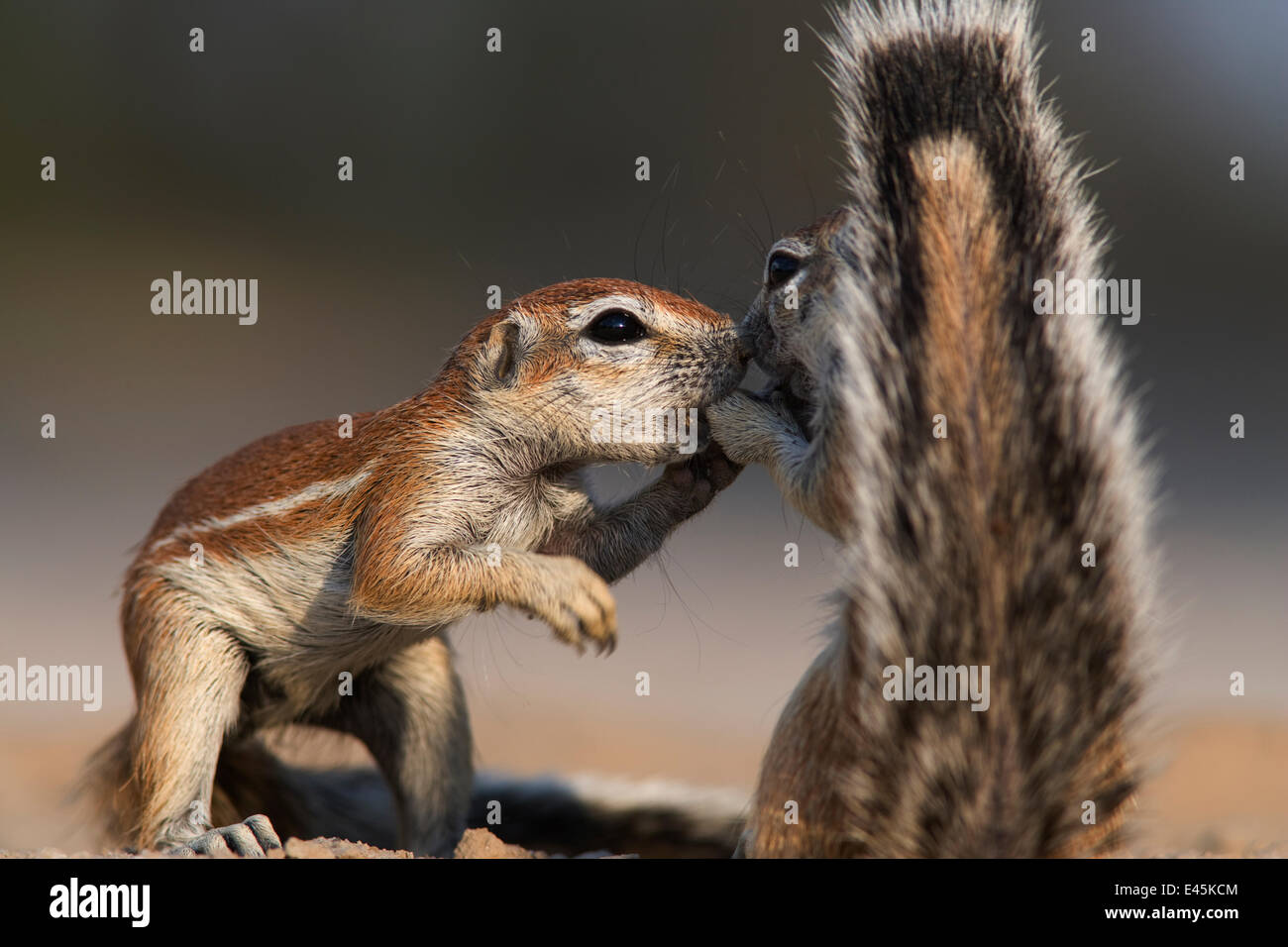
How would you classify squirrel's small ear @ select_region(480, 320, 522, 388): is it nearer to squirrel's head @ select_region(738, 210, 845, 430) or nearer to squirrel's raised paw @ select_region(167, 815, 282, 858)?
squirrel's head @ select_region(738, 210, 845, 430)

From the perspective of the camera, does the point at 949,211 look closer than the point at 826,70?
Yes

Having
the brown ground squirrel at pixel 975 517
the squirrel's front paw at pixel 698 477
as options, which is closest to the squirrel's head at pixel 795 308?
the squirrel's front paw at pixel 698 477

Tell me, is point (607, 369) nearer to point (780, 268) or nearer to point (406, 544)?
point (780, 268)

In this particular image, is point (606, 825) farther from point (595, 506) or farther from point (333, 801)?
point (595, 506)

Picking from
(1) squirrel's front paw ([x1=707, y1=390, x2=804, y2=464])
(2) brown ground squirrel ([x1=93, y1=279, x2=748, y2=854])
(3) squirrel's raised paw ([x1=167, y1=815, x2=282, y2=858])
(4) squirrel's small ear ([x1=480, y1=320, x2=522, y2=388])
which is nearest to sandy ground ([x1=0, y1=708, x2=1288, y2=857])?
(2) brown ground squirrel ([x1=93, y1=279, x2=748, y2=854])

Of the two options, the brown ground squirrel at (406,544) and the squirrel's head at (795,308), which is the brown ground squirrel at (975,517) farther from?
the brown ground squirrel at (406,544)

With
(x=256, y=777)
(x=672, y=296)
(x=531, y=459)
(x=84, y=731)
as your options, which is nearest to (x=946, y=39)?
(x=672, y=296)
